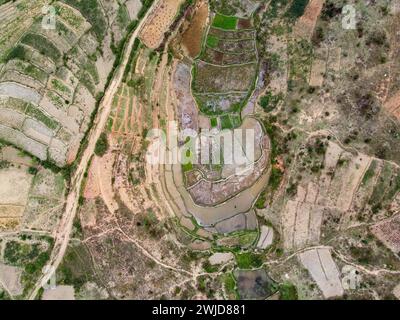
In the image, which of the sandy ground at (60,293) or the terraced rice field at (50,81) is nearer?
the sandy ground at (60,293)

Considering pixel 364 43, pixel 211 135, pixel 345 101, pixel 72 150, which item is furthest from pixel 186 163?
pixel 364 43

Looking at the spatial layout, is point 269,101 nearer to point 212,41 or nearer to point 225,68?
point 225,68

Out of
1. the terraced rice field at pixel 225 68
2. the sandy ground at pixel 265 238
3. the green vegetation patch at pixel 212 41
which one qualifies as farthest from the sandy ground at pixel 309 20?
the sandy ground at pixel 265 238

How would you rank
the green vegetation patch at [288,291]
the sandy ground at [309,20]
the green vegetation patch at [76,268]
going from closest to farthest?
1. the green vegetation patch at [288,291]
2. the green vegetation patch at [76,268]
3. the sandy ground at [309,20]

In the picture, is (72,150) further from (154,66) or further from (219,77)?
(219,77)

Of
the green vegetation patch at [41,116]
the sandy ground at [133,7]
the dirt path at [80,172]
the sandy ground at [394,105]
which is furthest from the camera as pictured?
the sandy ground at [133,7]

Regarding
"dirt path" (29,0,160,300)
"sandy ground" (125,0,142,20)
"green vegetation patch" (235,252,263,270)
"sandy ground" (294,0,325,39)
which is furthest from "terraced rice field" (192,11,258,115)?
"green vegetation patch" (235,252,263,270)

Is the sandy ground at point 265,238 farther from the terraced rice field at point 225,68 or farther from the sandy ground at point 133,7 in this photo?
the sandy ground at point 133,7

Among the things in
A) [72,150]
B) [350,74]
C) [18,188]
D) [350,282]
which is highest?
[350,74]
